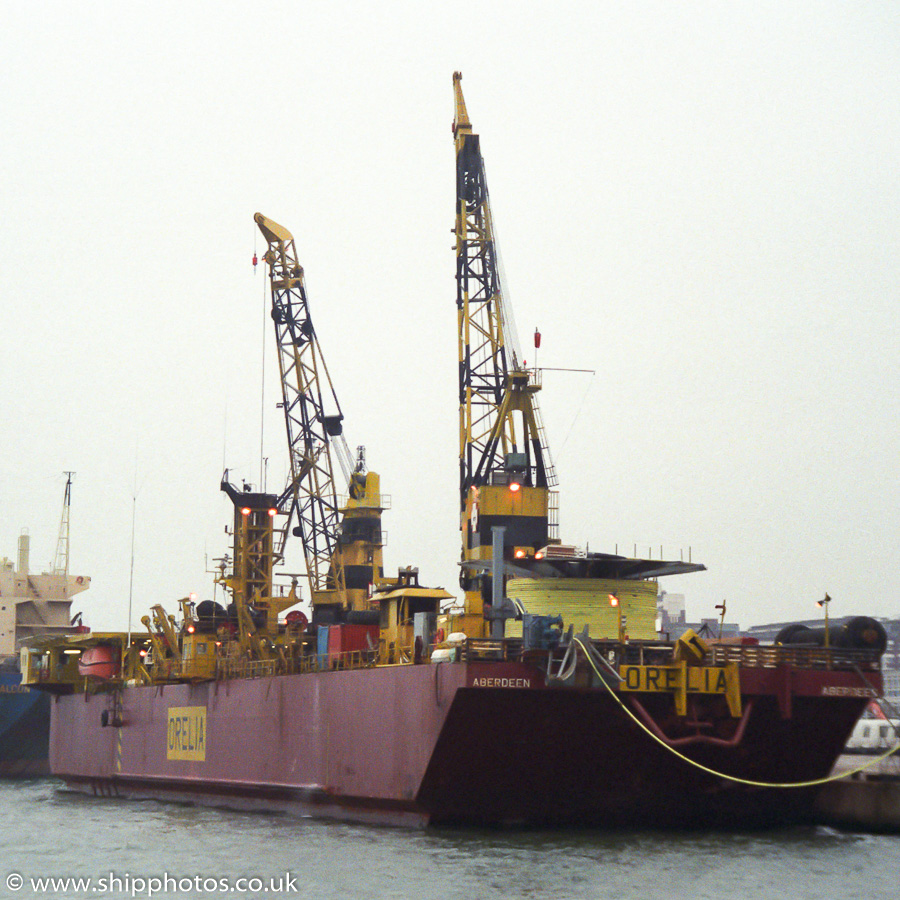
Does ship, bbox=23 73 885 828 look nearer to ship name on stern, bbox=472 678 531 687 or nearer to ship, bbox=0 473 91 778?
ship name on stern, bbox=472 678 531 687

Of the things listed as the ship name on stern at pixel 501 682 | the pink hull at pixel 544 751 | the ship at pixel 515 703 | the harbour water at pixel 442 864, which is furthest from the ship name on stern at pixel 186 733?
the ship name on stern at pixel 501 682

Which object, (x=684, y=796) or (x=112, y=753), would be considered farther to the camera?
(x=112, y=753)

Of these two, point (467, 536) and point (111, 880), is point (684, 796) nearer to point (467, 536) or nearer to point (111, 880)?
point (111, 880)

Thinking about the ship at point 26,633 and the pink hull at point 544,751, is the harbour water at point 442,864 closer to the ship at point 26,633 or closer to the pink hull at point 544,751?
the pink hull at point 544,751

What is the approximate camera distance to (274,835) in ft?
120

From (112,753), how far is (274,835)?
978 inches

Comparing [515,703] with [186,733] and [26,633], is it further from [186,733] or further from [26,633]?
[26,633]

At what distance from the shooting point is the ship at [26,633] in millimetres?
75375

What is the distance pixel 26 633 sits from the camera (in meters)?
87.2

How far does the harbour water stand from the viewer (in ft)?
90.7

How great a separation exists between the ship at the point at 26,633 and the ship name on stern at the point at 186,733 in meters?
23.4


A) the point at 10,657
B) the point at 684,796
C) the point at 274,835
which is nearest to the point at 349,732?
the point at 274,835

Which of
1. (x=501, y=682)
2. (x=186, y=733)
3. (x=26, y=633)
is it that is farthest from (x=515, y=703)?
(x=26, y=633)

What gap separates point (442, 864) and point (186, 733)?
24.5m
